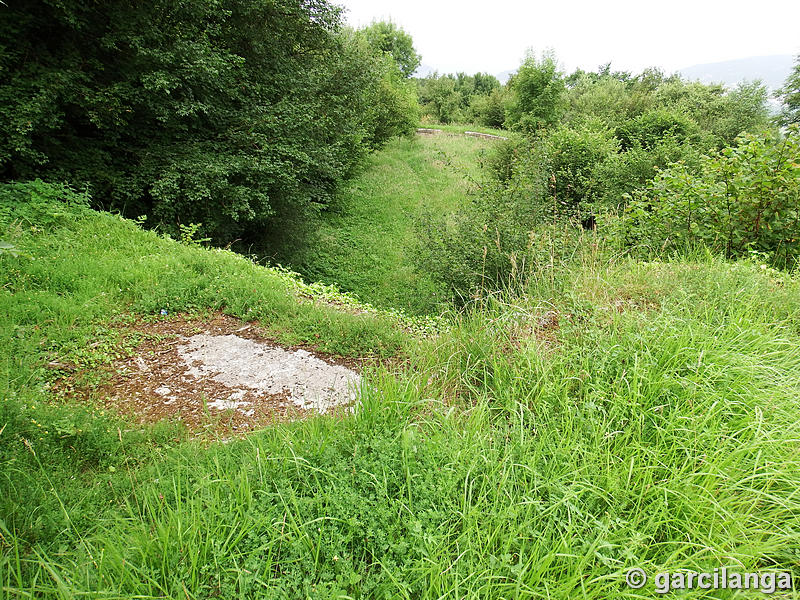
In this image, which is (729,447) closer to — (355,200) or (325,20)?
(325,20)

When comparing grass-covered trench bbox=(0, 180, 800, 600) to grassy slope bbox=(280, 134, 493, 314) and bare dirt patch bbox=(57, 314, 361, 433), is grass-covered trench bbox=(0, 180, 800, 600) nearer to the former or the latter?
bare dirt patch bbox=(57, 314, 361, 433)

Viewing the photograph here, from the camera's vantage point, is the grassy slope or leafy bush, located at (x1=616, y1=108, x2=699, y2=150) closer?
the grassy slope

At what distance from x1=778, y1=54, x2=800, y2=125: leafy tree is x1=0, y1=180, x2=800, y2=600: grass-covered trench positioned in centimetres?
3369

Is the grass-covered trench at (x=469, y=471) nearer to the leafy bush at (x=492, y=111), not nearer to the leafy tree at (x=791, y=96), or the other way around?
the leafy tree at (x=791, y=96)

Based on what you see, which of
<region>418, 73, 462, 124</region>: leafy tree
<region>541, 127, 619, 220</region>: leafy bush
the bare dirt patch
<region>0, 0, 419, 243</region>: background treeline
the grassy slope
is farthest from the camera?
<region>418, 73, 462, 124</region>: leafy tree

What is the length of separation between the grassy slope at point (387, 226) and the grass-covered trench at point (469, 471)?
15.2ft

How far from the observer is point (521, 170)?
26.0 feet

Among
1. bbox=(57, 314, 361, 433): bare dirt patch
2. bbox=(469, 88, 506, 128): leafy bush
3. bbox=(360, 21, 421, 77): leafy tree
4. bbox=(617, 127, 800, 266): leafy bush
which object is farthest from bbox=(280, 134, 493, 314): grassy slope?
bbox=(360, 21, 421, 77): leafy tree

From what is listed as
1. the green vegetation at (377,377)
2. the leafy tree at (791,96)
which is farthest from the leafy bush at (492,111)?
the green vegetation at (377,377)

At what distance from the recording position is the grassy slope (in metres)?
10.3

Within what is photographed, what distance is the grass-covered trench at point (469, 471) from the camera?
1638 mm

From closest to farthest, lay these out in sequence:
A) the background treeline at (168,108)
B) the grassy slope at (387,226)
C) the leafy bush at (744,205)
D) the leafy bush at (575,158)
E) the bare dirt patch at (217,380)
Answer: the bare dirt patch at (217,380)
the leafy bush at (744,205)
the background treeline at (168,108)
the grassy slope at (387,226)
the leafy bush at (575,158)

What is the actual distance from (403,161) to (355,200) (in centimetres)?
664

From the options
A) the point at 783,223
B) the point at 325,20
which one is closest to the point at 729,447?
the point at 783,223
